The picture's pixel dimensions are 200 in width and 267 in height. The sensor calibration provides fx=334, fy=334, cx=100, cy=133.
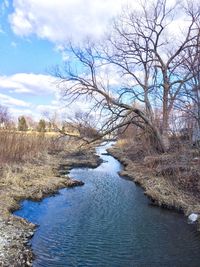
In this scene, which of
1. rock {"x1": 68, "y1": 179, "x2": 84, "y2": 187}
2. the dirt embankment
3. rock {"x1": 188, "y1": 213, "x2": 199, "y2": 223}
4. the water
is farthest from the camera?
rock {"x1": 68, "y1": 179, "x2": 84, "y2": 187}

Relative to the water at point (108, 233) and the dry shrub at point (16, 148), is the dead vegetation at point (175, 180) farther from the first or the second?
the dry shrub at point (16, 148)

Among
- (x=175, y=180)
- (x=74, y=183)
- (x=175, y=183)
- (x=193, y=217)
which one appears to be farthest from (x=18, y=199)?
(x=175, y=180)

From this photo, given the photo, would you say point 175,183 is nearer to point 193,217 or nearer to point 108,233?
point 193,217

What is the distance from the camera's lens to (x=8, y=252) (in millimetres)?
7172

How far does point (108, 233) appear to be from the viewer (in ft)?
31.7

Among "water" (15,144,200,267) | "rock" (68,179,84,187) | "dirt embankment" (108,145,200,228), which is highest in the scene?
"dirt embankment" (108,145,200,228)

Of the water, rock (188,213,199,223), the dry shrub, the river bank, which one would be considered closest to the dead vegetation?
rock (188,213,199,223)

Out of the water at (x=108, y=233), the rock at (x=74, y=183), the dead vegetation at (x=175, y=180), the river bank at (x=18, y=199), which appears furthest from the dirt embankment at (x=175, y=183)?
the river bank at (x=18, y=199)

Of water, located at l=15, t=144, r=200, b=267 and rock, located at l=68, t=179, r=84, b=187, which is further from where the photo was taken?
rock, located at l=68, t=179, r=84, b=187

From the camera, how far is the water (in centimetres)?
783

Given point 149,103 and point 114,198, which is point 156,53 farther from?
point 114,198

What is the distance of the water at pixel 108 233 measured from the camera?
308 inches

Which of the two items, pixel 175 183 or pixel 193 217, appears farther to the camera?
pixel 175 183

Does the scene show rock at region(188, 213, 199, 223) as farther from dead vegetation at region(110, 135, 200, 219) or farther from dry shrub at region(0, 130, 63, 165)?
dry shrub at region(0, 130, 63, 165)
